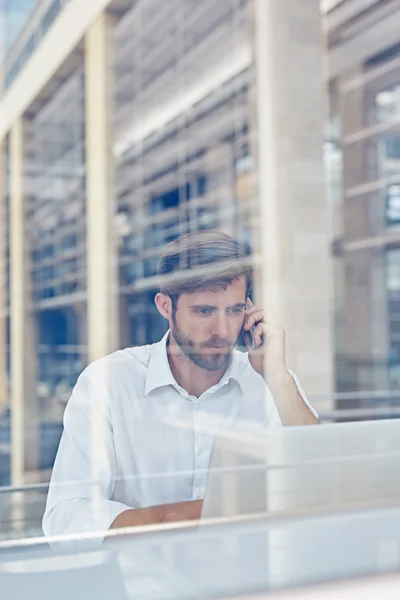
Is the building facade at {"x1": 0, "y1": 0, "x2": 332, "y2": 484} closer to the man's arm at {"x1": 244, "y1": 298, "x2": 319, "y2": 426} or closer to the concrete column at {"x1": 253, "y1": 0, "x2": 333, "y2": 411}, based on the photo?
the concrete column at {"x1": 253, "y1": 0, "x2": 333, "y2": 411}

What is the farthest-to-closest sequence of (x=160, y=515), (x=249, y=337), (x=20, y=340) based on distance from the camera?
(x=20, y=340)
(x=249, y=337)
(x=160, y=515)

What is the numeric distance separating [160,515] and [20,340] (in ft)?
22.2

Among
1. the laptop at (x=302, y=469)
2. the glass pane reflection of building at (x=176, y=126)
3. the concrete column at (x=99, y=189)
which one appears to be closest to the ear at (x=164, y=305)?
the laptop at (x=302, y=469)

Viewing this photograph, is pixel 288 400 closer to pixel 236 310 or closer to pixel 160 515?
pixel 236 310

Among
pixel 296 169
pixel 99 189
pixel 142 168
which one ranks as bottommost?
pixel 296 169

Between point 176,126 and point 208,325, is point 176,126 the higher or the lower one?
the higher one

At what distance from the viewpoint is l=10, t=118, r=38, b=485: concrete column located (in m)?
7.84

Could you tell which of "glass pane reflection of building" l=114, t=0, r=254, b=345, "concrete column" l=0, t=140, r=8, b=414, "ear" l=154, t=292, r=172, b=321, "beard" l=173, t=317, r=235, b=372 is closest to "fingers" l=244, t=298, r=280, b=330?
"beard" l=173, t=317, r=235, b=372

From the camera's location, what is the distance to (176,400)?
182 cm

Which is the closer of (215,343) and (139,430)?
(139,430)

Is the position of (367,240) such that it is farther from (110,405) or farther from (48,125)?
(110,405)

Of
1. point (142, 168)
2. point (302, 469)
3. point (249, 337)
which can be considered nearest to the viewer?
point (302, 469)

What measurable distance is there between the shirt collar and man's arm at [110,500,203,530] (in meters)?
0.31

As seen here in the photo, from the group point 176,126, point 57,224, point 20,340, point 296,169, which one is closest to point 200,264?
point 296,169
